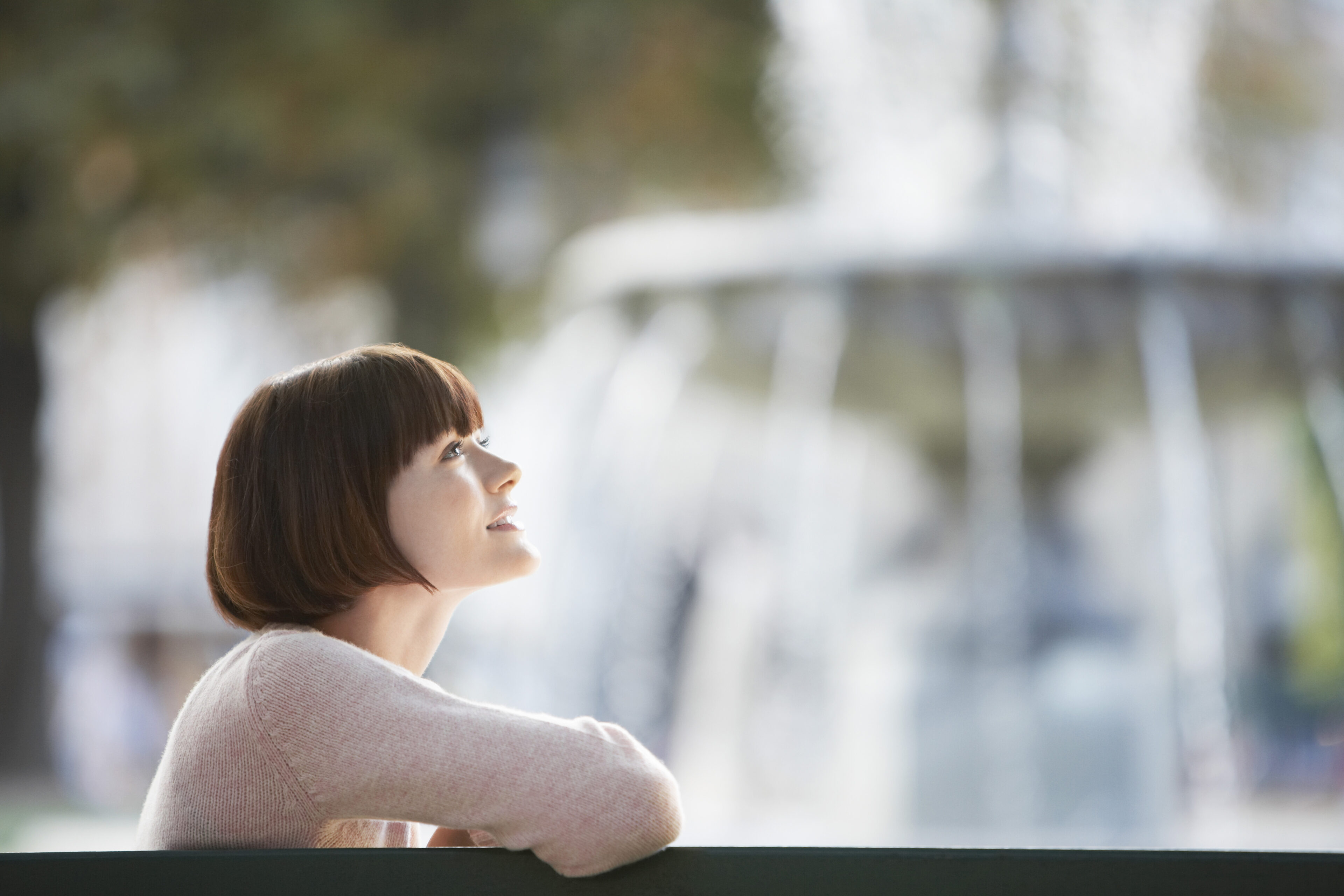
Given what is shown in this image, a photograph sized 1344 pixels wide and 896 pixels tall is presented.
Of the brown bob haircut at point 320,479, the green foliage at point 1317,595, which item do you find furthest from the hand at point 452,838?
the green foliage at point 1317,595

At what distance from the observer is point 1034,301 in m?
4.73

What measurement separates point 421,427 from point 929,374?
408 cm

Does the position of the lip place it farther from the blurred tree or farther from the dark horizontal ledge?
the blurred tree

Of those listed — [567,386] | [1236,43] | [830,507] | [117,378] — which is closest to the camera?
[567,386]

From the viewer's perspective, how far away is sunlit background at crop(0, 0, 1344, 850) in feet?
16.3

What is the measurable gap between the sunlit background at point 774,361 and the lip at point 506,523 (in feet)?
8.23

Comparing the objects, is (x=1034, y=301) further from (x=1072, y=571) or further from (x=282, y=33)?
(x=282, y=33)

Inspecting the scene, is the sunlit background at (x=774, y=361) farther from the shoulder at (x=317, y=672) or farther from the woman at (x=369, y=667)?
the shoulder at (x=317, y=672)

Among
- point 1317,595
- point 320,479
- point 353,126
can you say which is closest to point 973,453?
point 320,479

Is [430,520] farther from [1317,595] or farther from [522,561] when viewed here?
[1317,595]

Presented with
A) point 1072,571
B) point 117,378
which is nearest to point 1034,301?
point 1072,571

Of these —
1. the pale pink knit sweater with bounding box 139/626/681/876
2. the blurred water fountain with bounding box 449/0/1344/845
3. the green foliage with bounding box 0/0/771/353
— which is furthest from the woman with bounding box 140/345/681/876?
the green foliage with bounding box 0/0/771/353

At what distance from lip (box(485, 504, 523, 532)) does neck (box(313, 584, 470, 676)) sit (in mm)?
63

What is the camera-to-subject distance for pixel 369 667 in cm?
115
